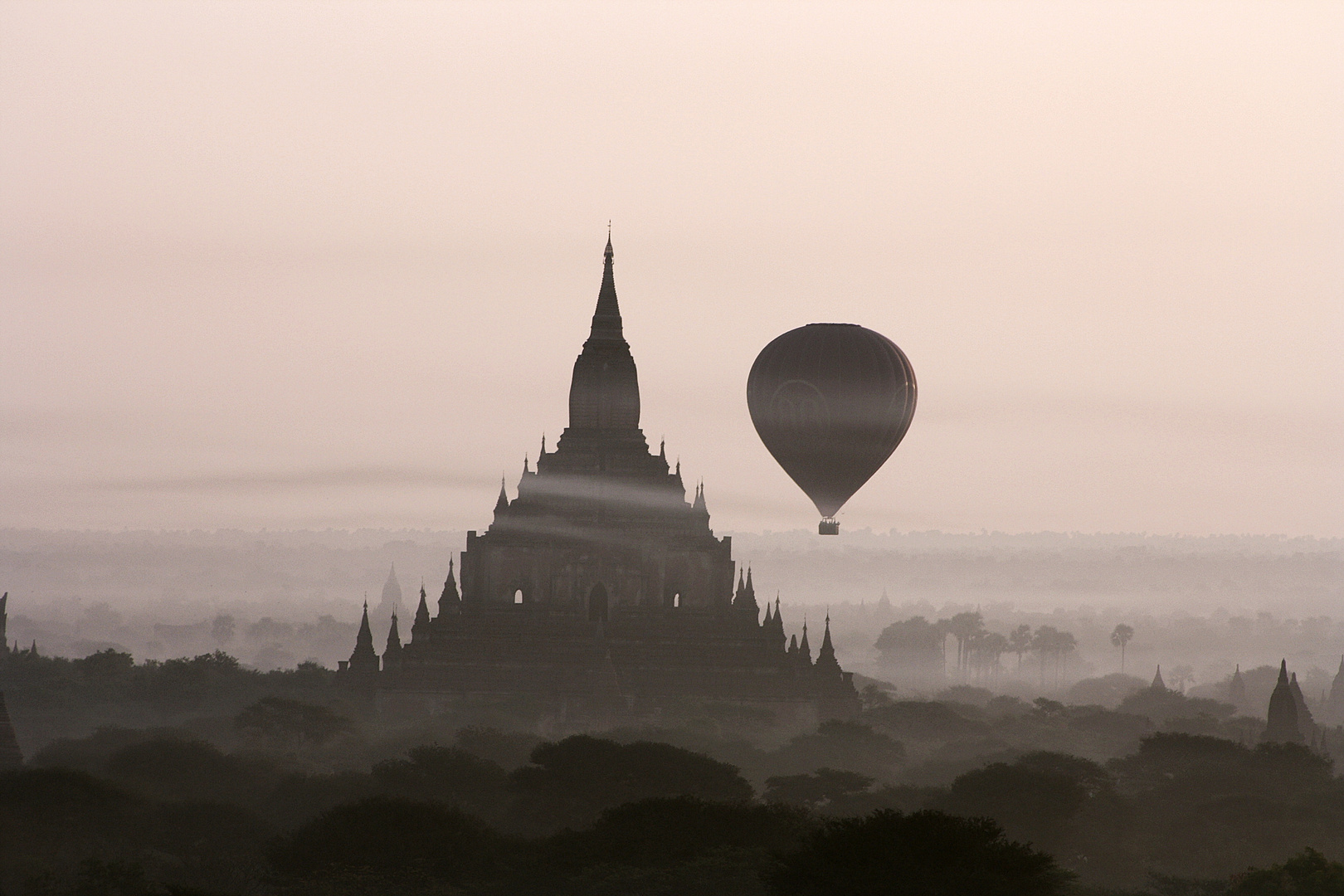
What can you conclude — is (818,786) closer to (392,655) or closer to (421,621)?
(392,655)

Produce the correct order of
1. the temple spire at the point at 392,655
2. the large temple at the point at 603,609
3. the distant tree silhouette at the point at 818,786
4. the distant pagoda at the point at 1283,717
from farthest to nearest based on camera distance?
1. the distant pagoda at the point at 1283,717
2. the temple spire at the point at 392,655
3. the large temple at the point at 603,609
4. the distant tree silhouette at the point at 818,786

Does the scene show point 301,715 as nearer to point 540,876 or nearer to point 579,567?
point 579,567

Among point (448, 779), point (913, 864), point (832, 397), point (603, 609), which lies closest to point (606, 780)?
point (448, 779)

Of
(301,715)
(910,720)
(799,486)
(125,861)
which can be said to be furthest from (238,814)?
(910,720)

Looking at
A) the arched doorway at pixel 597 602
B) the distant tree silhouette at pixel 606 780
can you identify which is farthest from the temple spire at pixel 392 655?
the distant tree silhouette at pixel 606 780

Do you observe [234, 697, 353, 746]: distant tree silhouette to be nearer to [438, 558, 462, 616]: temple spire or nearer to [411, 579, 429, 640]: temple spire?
[411, 579, 429, 640]: temple spire

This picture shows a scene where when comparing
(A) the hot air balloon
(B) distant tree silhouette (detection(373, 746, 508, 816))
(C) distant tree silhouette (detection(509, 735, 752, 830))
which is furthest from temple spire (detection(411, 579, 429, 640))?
(C) distant tree silhouette (detection(509, 735, 752, 830))

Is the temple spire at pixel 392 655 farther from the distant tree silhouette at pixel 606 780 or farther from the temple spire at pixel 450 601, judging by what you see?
the distant tree silhouette at pixel 606 780
